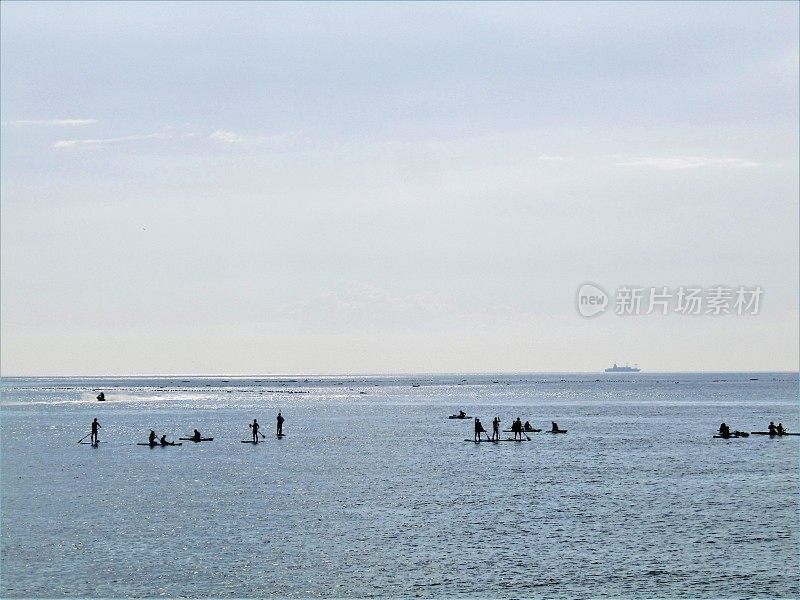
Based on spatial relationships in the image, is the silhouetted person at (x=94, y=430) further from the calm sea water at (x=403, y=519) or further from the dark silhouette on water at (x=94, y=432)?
the calm sea water at (x=403, y=519)

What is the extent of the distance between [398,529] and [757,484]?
1106 inches

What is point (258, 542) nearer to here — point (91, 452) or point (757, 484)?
point (757, 484)

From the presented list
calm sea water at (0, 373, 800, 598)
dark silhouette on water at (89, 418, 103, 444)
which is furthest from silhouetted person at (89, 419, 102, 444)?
calm sea water at (0, 373, 800, 598)

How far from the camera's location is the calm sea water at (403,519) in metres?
35.1

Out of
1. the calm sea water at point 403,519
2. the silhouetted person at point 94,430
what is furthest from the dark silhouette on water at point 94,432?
the calm sea water at point 403,519

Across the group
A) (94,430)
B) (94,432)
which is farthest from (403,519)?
(94,430)

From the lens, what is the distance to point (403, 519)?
47500mm

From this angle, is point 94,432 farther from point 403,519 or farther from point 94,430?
point 403,519

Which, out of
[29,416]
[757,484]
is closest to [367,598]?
[757,484]

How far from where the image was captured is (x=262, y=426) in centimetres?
11894

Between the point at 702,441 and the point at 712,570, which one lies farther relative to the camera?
the point at 702,441

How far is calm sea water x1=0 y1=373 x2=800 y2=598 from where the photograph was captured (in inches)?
1383

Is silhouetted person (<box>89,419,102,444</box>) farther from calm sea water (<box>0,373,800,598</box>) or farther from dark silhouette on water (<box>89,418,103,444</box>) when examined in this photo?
calm sea water (<box>0,373,800,598</box>)

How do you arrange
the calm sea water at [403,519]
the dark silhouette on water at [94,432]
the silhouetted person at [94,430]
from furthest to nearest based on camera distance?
the dark silhouette on water at [94,432] → the silhouetted person at [94,430] → the calm sea water at [403,519]
